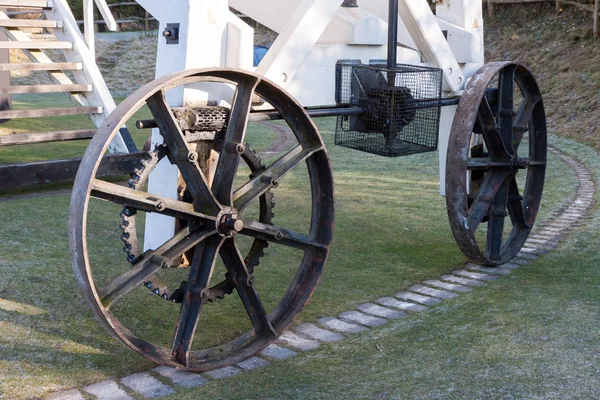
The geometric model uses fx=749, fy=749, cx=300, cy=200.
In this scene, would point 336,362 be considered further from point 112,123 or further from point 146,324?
point 112,123

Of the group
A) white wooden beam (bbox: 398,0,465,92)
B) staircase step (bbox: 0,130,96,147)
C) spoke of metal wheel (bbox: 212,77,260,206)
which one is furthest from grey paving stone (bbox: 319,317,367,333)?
staircase step (bbox: 0,130,96,147)

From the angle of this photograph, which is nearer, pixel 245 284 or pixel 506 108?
pixel 245 284

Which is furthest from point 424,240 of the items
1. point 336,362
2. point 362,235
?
point 336,362

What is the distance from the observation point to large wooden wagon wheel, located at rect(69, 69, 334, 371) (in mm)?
2883

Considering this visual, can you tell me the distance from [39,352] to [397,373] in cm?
165

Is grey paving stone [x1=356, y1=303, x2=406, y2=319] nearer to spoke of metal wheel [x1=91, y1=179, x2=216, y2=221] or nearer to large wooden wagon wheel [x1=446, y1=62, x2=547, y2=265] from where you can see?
large wooden wagon wheel [x1=446, y1=62, x2=547, y2=265]

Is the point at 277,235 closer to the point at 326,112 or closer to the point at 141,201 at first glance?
the point at 141,201

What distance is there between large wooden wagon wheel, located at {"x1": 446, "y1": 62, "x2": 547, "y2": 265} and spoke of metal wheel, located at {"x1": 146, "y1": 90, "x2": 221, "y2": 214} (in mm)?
1790

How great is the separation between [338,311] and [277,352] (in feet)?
2.24

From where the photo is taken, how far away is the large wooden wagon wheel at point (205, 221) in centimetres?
288

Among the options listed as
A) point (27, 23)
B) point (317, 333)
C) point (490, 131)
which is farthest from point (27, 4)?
point (317, 333)

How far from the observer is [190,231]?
3348mm

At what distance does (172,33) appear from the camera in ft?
13.2

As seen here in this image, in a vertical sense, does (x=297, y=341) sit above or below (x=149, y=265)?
below
